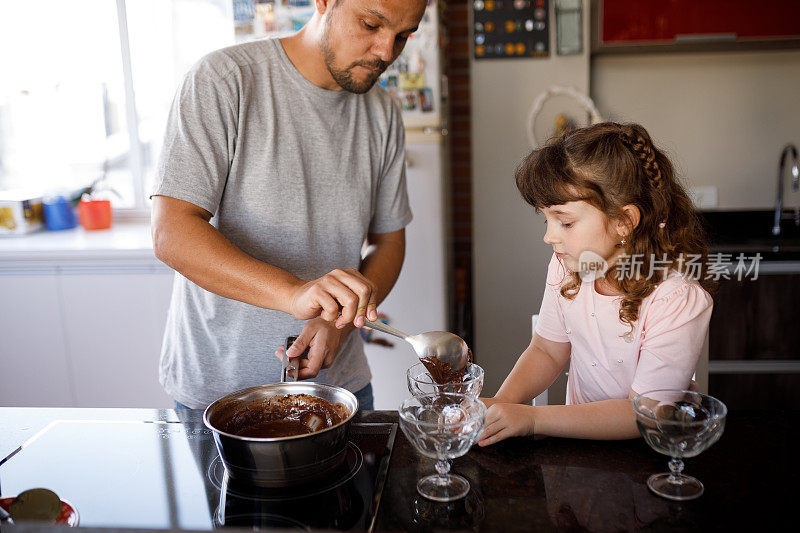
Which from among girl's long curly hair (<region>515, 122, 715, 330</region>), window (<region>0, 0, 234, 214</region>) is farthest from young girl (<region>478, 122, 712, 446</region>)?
window (<region>0, 0, 234, 214</region>)

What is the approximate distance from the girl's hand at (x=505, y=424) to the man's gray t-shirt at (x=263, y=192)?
545mm

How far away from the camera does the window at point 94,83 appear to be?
10.6ft

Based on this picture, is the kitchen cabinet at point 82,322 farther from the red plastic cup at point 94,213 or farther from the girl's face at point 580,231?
the girl's face at point 580,231

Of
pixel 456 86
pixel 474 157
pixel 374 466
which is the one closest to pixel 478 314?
pixel 474 157

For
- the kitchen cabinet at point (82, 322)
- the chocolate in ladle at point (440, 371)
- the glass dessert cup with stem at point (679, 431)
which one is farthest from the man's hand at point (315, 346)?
the kitchen cabinet at point (82, 322)

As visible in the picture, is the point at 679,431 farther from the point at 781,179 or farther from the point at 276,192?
the point at 781,179

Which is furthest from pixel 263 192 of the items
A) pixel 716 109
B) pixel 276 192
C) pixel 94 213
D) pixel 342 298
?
pixel 716 109

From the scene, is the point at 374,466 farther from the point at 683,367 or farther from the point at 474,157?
the point at 474,157

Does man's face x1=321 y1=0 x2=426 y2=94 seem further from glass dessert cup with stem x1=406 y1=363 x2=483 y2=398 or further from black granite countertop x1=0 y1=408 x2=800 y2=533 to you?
black granite countertop x1=0 y1=408 x2=800 y2=533

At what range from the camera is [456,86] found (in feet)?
10.9

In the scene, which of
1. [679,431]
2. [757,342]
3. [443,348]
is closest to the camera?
[679,431]

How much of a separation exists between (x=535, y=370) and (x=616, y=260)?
271 millimetres

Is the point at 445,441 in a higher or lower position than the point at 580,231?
lower

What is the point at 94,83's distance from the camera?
3.33m
